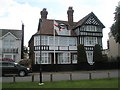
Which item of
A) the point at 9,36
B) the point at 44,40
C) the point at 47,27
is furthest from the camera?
the point at 9,36

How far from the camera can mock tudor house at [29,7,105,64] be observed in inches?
1430

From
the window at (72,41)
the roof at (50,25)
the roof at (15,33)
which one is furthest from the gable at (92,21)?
the roof at (15,33)

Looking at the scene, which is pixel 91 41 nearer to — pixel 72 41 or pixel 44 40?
pixel 72 41

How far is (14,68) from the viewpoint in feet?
72.0

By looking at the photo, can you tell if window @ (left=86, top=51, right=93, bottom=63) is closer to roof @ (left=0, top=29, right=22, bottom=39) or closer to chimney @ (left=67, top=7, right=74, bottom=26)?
chimney @ (left=67, top=7, right=74, bottom=26)

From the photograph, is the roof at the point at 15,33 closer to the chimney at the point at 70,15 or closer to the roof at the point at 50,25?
the roof at the point at 50,25

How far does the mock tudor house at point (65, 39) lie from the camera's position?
36312 mm

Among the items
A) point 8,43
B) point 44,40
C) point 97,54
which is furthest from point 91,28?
point 8,43

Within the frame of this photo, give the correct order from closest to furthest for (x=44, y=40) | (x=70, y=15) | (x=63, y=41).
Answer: (x=44, y=40), (x=63, y=41), (x=70, y=15)

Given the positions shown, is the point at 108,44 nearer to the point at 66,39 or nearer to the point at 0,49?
the point at 66,39

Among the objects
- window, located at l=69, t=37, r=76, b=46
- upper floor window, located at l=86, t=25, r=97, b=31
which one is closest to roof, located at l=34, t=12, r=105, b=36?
window, located at l=69, t=37, r=76, b=46

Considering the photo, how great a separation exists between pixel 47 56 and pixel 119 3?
1843 centimetres

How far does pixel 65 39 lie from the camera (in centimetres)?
3847

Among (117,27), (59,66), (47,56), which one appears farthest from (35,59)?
(117,27)
